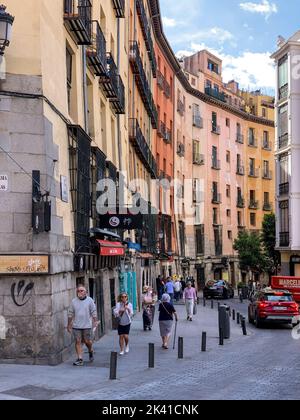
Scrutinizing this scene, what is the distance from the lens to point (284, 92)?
159ft

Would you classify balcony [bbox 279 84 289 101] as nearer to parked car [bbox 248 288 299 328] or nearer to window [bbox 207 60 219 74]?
window [bbox 207 60 219 74]

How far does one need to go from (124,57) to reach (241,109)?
41824mm

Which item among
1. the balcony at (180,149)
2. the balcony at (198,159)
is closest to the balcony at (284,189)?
the balcony at (180,149)

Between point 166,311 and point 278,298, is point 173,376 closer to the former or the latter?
point 166,311

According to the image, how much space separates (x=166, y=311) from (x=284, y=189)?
32.3 meters

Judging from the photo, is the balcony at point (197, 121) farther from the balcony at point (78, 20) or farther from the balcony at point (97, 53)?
the balcony at point (78, 20)

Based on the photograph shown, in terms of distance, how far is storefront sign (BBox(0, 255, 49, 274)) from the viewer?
13188 millimetres

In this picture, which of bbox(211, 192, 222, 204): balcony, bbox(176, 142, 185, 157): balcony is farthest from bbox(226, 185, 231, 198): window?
bbox(176, 142, 185, 157): balcony

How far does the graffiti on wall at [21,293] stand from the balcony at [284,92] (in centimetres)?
3777

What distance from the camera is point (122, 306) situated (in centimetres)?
1612

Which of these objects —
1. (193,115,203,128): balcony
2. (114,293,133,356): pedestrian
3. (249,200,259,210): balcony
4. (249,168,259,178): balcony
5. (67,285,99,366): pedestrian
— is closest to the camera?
(67,285,99,366): pedestrian

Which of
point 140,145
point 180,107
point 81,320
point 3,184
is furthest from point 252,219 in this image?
point 3,184

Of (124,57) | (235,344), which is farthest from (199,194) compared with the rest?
(235,344)

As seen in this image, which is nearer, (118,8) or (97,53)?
(97,53)
